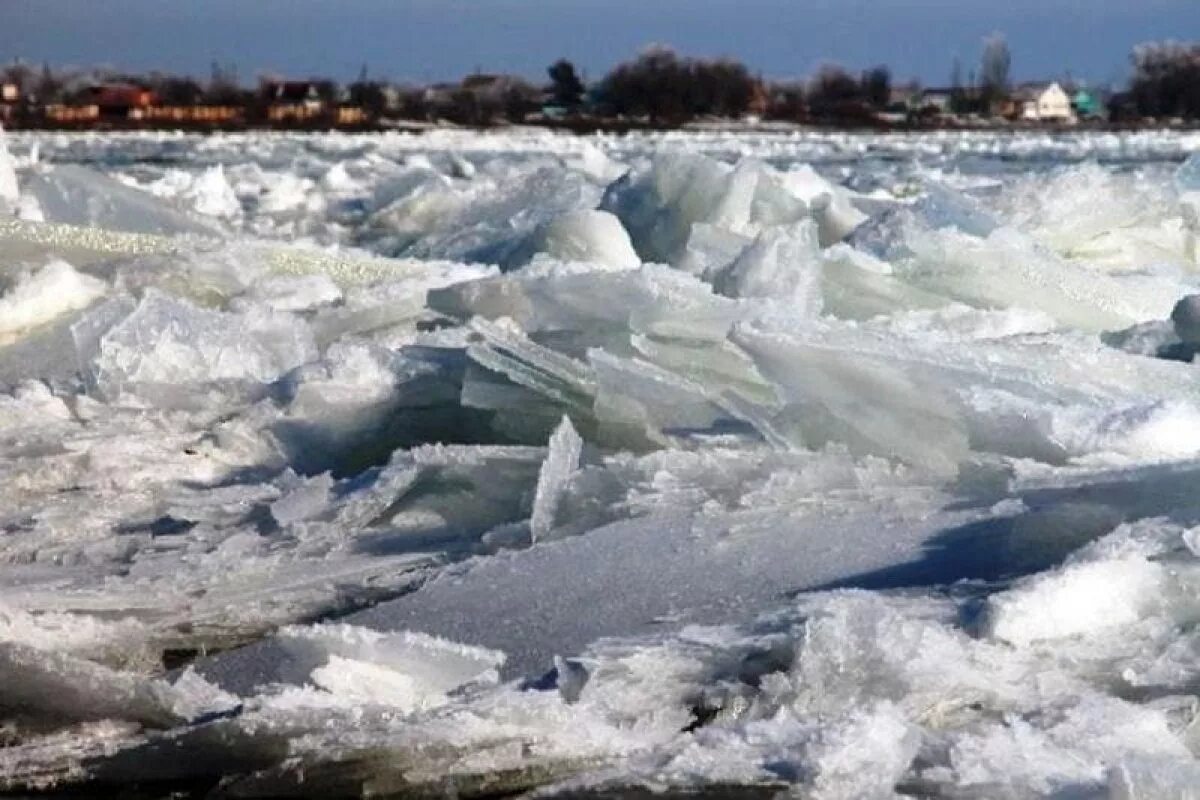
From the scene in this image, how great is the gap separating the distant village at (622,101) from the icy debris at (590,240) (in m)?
36.0

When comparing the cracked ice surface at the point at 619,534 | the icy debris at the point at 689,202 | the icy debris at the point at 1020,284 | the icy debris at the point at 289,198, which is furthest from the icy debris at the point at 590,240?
the icy debris at the point at 289,198

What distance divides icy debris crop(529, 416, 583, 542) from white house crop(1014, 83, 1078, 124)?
49425 mm

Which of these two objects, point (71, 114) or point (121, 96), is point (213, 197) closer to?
point (71, 114)

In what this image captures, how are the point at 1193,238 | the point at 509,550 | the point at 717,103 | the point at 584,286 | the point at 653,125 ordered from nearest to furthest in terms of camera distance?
1. the point at 509,550
2. the point at 584,286
3. the point at 1193,238
4. the point at 653,125
5. the point at 717,103

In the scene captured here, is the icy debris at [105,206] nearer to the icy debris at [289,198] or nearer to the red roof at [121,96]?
the icy debris at [289,198]

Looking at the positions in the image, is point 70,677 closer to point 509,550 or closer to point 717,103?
point 509,550

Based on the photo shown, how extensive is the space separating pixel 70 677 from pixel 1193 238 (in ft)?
17.2

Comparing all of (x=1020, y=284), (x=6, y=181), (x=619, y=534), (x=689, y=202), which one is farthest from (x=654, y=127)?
(x=619, y=534)

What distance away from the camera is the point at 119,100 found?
51.3 m

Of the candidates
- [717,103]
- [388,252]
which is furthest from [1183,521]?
[717,103]

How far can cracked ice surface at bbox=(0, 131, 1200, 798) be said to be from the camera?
95.0 inches

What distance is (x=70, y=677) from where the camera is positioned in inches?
108

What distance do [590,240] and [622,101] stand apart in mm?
43261

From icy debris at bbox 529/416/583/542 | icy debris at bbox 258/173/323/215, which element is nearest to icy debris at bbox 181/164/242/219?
icy debris at bbox 258/173/323/215
